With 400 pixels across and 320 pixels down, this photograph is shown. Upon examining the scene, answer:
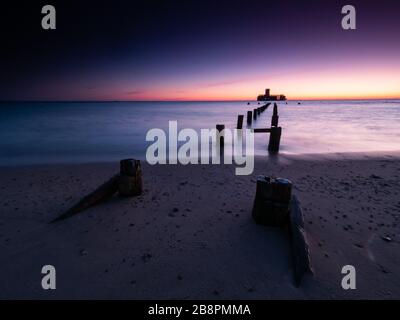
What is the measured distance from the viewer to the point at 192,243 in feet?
11.4

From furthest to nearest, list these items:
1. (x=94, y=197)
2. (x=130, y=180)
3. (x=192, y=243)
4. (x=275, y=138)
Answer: (x=275, y=138), (x=130, y=180), (x=94, y=197), (x=192, y=243)

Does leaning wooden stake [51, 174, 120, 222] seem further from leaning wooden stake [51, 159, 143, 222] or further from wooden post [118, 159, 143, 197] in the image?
wooden post [118, 159, 143, 197]

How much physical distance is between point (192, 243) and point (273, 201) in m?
1.46

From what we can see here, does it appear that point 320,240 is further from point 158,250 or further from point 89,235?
point 89,235

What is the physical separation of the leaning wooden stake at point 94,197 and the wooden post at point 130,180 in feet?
0.42

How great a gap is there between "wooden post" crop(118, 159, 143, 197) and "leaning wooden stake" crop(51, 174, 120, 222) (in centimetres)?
13

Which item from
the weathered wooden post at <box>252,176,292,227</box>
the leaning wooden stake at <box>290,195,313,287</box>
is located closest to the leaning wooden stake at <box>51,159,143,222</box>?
the weathered wooden post at <box>252,176,292,227</box>

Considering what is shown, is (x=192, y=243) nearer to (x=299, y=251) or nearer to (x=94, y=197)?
(x=299, y=251)

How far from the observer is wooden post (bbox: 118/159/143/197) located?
468cm

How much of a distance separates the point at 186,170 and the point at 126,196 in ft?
9.14

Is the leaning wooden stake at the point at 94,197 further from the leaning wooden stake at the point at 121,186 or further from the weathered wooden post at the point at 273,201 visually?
the weathered wooden post at the point at 273,201

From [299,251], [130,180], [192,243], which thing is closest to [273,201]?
[299,251]

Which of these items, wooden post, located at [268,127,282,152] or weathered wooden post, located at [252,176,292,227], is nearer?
weathered wooden post, located at [252,176,292,227]
